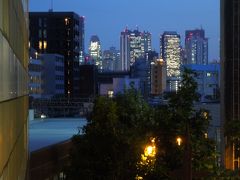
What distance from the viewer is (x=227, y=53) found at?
5131 cm

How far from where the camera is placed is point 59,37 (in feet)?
513

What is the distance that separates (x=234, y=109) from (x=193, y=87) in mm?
24128

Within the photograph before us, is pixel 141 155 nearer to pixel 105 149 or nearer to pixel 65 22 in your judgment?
pixel 105 149

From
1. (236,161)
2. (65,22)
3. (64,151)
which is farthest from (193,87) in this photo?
(65,22)

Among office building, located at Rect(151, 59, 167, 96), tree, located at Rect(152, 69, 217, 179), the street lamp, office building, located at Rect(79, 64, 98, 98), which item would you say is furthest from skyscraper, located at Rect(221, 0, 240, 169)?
office building, located at Rect(151, 59, 167, 96)

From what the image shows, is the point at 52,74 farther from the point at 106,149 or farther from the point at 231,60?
the point at 106,149

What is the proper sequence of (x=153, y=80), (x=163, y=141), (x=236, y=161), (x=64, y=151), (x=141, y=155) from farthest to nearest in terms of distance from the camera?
(x=153, y=80)
(x=236, y=161)
(x=64, y=151)
(x=163, y=141)
(x=141, y=155)

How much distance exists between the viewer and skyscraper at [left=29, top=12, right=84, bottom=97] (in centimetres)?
15438

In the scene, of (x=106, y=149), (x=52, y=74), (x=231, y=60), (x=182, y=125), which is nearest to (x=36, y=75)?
(x=52, y=74)

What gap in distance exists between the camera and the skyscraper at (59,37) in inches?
6078

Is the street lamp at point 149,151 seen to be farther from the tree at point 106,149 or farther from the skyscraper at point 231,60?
the skyscraper at point 231,60

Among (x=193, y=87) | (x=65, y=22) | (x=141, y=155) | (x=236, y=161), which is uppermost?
(x=65, y=22)

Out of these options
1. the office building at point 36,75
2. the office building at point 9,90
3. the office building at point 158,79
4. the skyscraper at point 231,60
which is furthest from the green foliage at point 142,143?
the office building at point 158,79

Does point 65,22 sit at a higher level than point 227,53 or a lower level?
higher
